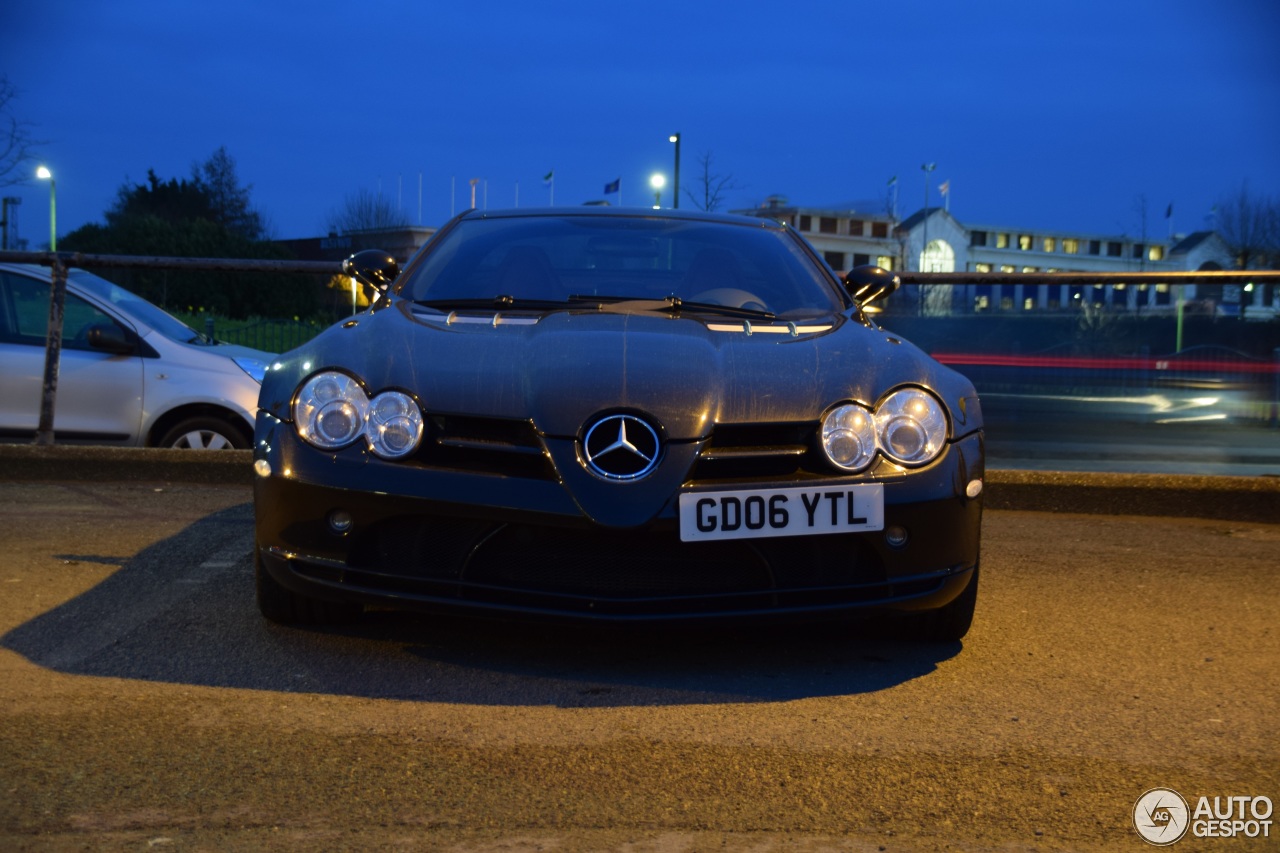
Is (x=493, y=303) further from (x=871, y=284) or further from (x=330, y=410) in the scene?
(x=871, y=284)

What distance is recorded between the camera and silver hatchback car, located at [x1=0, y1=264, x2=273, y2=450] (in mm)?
7730

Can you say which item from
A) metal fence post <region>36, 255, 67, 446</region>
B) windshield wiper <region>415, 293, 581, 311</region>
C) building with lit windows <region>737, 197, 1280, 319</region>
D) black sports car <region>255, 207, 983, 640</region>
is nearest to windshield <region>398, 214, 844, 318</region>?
windshield wiper <region>415, 293, 581, 311</region>

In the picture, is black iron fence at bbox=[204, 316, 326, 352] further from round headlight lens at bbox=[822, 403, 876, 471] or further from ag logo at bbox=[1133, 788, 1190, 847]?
ag logo at bbox=[1133, 788, 1190, 847]

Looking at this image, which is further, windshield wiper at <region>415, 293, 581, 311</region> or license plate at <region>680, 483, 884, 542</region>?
windshield wiper at <region>415, 293, 581, 311</region>

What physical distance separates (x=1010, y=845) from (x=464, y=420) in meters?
1.75

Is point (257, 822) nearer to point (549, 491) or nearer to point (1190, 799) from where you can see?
point (549, 491)

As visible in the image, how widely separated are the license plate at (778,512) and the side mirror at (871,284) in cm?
174

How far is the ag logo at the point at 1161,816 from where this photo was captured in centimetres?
261

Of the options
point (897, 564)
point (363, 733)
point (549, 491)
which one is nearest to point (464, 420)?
point (549, 491)

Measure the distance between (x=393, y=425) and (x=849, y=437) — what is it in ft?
3.93

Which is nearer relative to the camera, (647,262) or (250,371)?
(647,262)

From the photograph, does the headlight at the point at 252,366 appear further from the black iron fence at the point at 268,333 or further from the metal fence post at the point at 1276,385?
the metal fence post at the point at 1276,385

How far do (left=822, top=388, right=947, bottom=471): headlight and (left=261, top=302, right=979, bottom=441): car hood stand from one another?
0.16 ft

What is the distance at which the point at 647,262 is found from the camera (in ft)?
16.6
